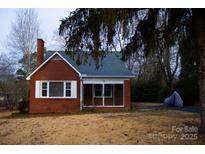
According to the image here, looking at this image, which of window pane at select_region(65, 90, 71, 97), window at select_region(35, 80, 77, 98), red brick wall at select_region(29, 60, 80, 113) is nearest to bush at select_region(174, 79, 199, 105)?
red brick wall at select_region(29, 60, 80, 113)

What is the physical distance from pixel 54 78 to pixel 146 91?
12581 millimetres

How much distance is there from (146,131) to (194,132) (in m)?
1.57

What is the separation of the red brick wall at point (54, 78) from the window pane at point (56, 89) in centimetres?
39

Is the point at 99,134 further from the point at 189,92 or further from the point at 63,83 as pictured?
the point at 189,92

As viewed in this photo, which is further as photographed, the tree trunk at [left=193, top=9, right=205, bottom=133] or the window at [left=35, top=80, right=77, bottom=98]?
the window at [left=35, top=80, right=77, bottom=98]

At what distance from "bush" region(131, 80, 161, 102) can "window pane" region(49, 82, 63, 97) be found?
11.9 meters

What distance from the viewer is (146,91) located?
36.0 metres

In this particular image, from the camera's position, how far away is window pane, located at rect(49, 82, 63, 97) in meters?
26.0

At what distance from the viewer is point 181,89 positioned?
31156 millimetres

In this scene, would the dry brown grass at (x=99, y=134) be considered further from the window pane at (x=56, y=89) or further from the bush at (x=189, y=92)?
the bush at (x=189, y=92)

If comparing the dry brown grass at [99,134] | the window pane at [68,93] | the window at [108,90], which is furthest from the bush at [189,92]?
the dry brown grass at [99,134]

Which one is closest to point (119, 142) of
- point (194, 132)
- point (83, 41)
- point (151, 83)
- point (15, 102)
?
point (194, 132)

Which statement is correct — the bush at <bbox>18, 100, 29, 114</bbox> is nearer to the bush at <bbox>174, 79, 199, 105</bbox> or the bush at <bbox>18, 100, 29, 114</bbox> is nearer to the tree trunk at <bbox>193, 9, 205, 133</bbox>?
the bush at <bbox>174, 79, 199, 105</bbox>

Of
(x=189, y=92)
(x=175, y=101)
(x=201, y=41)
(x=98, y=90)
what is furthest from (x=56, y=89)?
(x=201, y=41)
